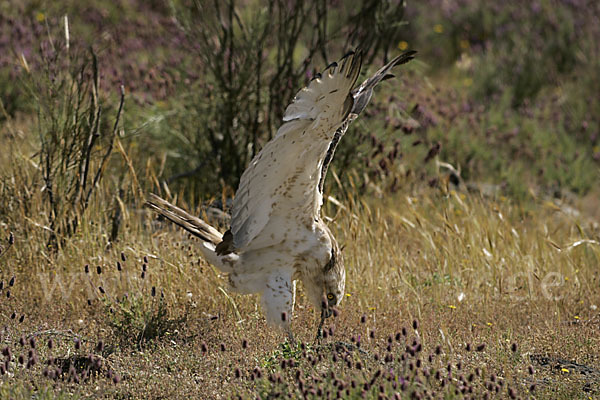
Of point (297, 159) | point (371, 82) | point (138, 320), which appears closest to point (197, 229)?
point (138, 320)

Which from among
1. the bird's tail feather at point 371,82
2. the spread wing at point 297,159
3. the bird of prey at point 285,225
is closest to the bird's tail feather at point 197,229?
the bird of prey at point 285,225

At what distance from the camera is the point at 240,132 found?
645cm

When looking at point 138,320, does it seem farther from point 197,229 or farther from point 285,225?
point 285,225

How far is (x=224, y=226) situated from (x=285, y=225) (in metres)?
1.50

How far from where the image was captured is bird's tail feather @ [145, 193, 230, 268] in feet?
13.3

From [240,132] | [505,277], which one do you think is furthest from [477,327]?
[240,132]

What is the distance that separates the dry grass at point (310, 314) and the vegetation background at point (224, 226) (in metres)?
0.02

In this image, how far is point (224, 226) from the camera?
527cm

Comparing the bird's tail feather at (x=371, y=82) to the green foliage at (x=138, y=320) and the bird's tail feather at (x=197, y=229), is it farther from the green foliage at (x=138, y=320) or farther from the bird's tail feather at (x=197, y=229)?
the green foliage at (x=138, y=320)

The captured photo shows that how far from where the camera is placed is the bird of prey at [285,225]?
3355mm

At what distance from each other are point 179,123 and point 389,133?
6.03 feet

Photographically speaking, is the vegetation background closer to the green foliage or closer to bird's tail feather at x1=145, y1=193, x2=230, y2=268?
the green foliage

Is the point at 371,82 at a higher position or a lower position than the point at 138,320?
higher

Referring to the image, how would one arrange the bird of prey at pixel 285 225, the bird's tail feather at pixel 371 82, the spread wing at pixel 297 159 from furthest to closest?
1. the bird's tail feather at pixel 371 82
2. the bird of prey at pixel 285 225
3. the spread wing at pixel 297 159
